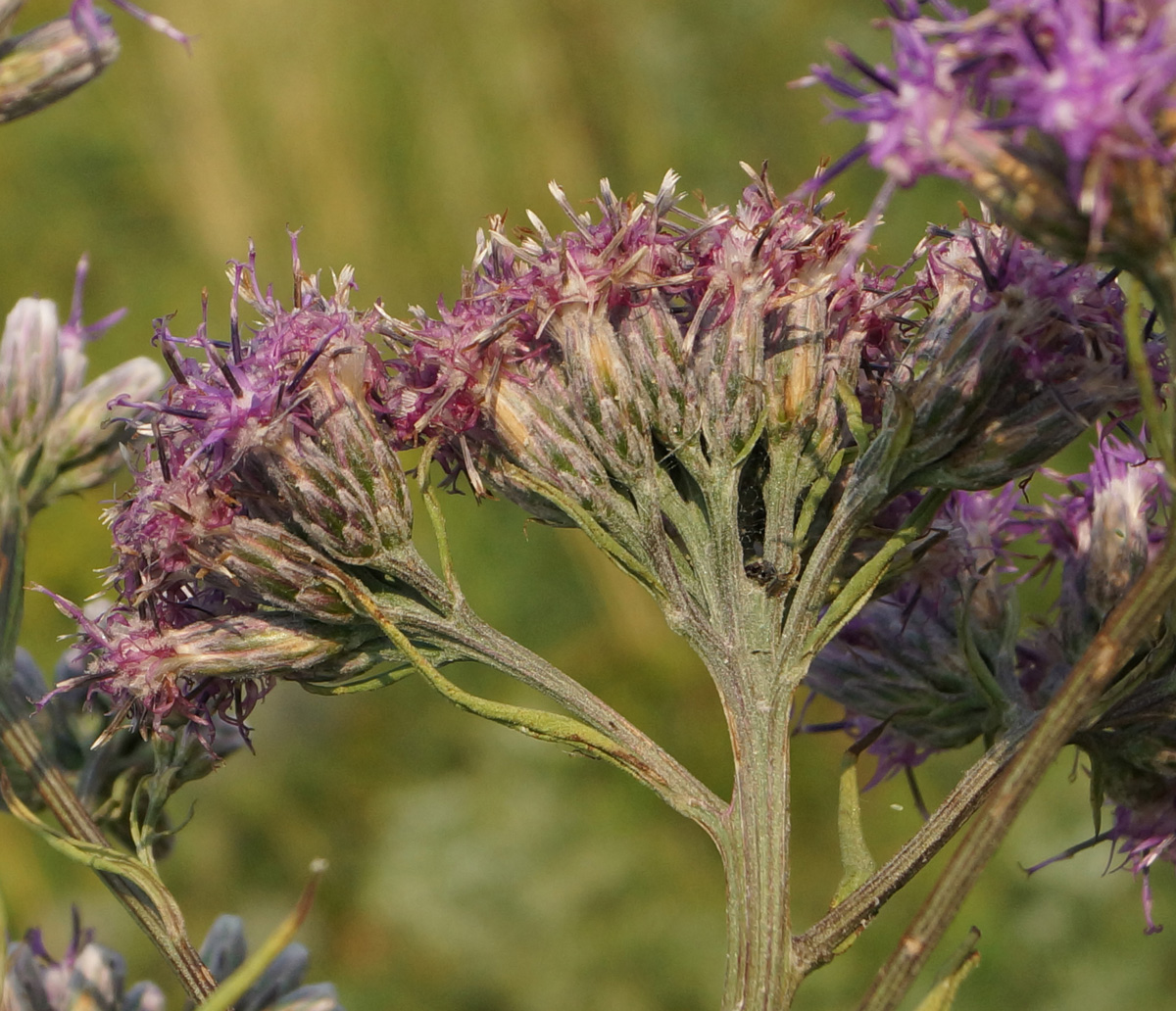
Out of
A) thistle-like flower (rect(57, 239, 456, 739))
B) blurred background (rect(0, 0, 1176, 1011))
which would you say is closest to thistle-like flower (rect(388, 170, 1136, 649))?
thistle-like flower (rect(57, 239, 456, 739))

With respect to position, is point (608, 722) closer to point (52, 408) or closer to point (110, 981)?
point (110, 981)

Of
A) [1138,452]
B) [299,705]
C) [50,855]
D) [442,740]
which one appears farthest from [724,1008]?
[299,705]

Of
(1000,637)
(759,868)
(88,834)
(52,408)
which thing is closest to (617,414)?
(759,868)

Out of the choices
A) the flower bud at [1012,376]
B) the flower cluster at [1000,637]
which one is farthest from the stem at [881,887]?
the flower bud at [1012,376]

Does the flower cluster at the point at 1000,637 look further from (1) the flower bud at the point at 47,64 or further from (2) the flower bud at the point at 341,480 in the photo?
(1) the flower bud at the point at 47,64

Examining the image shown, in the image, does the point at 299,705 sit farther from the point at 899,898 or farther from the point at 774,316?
the point at 774,316

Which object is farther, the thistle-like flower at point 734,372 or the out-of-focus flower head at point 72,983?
the out-of-focus flower head at point 72,983

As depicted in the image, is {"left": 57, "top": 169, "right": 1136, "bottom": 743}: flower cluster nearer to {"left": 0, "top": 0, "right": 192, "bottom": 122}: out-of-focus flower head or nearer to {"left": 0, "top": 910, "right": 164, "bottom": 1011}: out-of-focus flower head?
{"left": 0, "top": 0, "right": 192, "bottom": 122}: out-of-focus flower head
